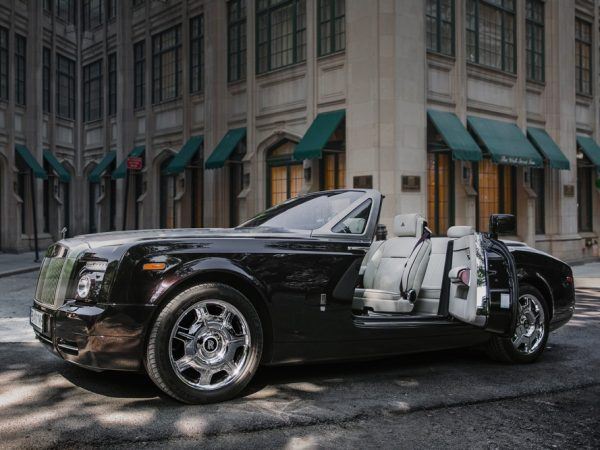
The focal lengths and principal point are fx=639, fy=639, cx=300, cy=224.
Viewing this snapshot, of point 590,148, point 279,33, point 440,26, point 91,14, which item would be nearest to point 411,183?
point 440,26

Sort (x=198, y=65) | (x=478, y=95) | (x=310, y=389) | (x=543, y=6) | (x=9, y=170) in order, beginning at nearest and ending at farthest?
(x=310, y=389), (x=478, y=95), (x=543, y=6), (x=198, y=65), (x=9, y=170)

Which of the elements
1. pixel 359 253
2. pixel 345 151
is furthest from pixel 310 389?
pixel 345 151

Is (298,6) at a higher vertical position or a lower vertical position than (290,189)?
higher

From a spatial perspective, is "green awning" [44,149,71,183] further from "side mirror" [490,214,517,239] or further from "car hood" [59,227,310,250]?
"side mirror" [490,214,517,239]

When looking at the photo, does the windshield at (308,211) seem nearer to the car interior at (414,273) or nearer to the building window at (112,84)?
the car interior at (414,273)

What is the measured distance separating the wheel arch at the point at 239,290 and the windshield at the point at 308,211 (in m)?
0.89

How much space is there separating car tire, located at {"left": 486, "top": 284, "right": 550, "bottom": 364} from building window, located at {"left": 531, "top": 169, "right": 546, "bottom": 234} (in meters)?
15.6

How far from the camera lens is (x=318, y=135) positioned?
17.1 metres

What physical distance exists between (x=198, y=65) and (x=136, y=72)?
5.25 m

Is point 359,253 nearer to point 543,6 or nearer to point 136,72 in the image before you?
point 543,6

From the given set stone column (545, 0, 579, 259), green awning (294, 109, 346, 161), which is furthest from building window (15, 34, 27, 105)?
stone column (545, 0, 579, 259)

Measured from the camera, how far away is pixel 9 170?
2545 centimetres

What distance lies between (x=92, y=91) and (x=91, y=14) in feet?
12.0

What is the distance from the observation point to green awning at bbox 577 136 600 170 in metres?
22.4
